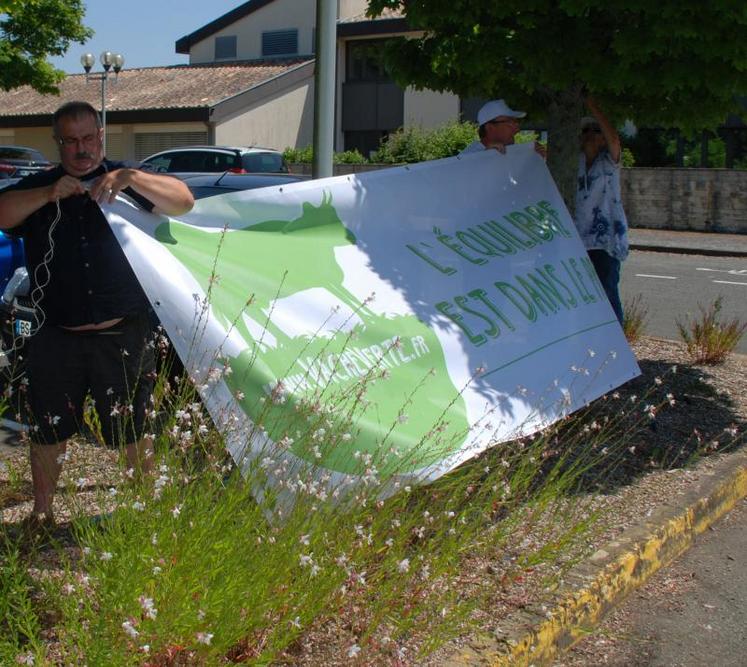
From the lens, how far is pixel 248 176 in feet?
26.5

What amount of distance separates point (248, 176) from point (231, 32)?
37.1 meters

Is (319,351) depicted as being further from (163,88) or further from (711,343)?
(163,88)

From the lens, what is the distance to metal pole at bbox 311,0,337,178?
6.32m

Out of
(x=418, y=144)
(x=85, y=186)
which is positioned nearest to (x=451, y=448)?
(x=85, y=186)

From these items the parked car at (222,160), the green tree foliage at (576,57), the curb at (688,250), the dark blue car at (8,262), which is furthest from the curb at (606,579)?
the parked car at (222,160)

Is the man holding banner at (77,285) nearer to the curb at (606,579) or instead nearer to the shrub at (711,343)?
the curb at (606,579)

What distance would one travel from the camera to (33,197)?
386cm

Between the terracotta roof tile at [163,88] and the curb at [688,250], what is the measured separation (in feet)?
62.6

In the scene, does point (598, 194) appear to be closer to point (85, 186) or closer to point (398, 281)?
point (398, 281)

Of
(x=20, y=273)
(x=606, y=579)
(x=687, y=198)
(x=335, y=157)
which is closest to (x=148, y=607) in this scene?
(x=606, y=579)

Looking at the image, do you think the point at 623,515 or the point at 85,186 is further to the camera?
the point at 623,515

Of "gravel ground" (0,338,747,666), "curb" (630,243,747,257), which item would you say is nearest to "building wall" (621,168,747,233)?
"curb" (630,243,747,257)

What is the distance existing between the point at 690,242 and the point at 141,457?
796 inches

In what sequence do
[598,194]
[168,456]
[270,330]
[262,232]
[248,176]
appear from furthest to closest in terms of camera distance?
[248,176] < [598,194] < [262,232] < [270,330] < [168,456]
